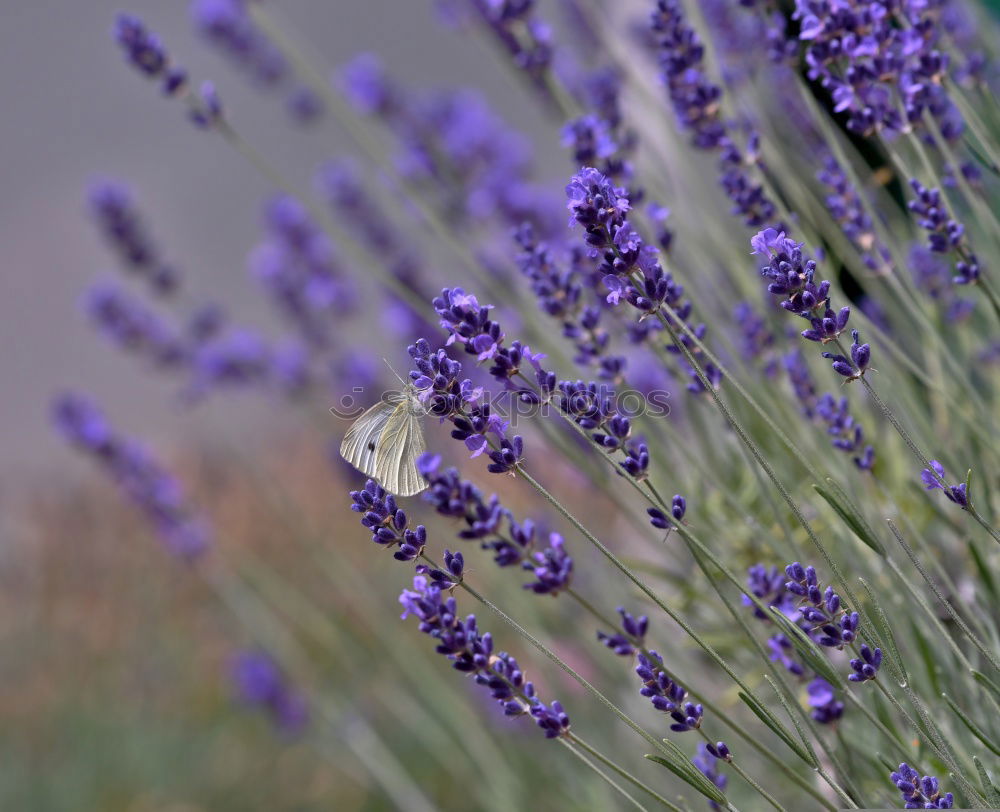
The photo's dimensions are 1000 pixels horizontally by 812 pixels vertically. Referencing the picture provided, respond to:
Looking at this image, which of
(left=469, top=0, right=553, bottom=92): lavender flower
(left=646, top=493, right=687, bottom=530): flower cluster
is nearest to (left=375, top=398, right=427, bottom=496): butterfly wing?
(left=646, top=493, right=687, bottom=530): flower cluster

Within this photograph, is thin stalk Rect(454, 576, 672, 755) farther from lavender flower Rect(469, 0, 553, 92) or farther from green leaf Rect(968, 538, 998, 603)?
lavender flower Rect(469, 0, 553, 92)

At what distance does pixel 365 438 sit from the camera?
1082 millimetres

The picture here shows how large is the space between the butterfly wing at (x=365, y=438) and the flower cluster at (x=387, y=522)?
0.12 metres

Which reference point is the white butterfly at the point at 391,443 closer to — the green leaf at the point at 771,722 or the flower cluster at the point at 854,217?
the green leaf at the point at 771,722

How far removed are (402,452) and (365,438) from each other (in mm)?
44

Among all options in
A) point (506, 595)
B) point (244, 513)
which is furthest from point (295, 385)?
point (244, 513)

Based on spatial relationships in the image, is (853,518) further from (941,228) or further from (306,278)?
(306,278)

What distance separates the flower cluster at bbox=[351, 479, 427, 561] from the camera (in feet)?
3.00

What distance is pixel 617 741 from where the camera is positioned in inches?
92.6

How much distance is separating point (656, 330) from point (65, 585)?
4083 mm

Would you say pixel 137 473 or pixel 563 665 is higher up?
pixel 137 473

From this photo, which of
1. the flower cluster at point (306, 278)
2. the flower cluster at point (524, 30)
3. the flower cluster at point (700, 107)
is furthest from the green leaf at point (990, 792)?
the flower cluster at point (306, 278)

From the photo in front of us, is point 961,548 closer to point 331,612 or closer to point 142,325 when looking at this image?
point 142,325

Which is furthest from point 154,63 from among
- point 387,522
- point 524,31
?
point 387,522
